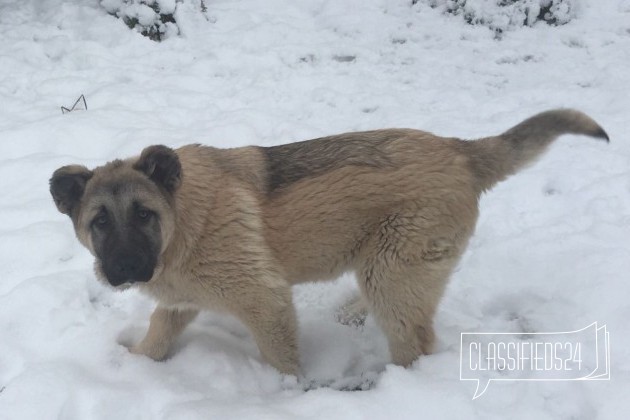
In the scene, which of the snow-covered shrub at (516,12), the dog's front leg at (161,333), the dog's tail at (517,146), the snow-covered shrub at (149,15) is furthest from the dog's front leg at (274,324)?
the snow-covered shrub at (516,12)

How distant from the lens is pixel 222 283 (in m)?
3.68

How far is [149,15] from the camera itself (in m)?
8.80

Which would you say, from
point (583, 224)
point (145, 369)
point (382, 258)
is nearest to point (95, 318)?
point (145, 369)

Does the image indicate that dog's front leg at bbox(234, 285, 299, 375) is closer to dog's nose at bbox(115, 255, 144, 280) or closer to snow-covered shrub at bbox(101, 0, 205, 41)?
dog's nose at bbox(115, 255, 144, 280)

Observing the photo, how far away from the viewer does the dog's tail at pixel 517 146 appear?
12.4 feet

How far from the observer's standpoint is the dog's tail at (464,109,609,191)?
3.78 meters

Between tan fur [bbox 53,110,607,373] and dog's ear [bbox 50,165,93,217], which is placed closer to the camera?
dog's ear [bbox 50,165,93,217]

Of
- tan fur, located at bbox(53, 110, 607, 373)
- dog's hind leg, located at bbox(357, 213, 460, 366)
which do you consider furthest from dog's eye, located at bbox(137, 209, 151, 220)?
dog's hind leg, located at bbox(357, 213, 460, 366)

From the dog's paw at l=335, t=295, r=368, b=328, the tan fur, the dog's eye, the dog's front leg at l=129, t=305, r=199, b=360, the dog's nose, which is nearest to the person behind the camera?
the dog's nose

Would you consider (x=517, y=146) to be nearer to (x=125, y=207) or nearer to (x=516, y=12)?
(x=125, y=207)

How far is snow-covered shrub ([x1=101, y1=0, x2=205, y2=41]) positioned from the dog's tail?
670cm

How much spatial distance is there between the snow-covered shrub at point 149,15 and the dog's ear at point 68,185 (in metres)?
6.03

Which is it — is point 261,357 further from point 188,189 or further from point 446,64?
point 446,64

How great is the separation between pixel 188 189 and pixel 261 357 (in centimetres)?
144
